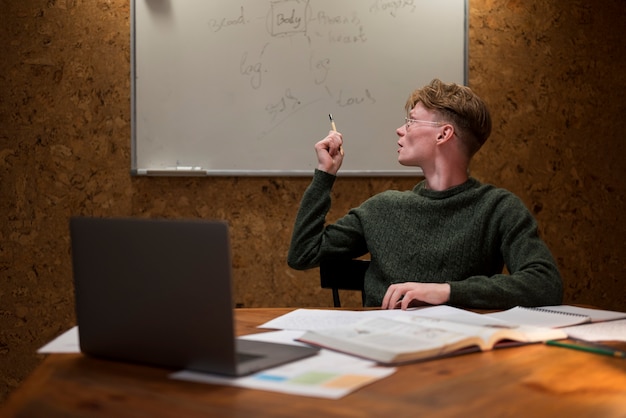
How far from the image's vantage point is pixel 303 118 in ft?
9.77

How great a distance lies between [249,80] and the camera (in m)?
2.97

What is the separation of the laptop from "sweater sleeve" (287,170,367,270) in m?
1.00

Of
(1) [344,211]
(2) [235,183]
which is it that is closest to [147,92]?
(2) [235,183]

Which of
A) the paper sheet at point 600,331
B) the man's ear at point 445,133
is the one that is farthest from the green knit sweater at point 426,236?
the paper sheet at point 600,331

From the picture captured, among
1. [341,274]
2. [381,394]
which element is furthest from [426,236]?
[381,394]

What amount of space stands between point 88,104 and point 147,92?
0.79 feet

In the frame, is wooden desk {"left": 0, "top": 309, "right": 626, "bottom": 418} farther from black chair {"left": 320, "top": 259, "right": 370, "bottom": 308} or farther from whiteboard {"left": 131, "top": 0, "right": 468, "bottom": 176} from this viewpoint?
whiteboard {"left": 131, "top": 0, "right": 468, "bottom": 176}

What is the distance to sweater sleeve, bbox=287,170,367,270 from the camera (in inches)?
83.9

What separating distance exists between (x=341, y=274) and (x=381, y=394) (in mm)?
1148

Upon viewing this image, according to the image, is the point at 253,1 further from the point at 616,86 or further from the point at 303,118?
the point at 616,86

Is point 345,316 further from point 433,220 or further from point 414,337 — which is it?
point 433,220

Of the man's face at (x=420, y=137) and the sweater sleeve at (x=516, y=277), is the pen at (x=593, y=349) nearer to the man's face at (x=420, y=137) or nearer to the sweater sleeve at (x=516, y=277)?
the sweater sleeve at (x=516, y=277)

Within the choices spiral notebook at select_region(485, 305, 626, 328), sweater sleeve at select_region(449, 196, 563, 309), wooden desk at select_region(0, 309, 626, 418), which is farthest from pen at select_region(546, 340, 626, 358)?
sweater sleeve at select_region(449, 196, 563, 309)

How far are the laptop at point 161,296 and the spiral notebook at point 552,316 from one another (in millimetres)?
508
